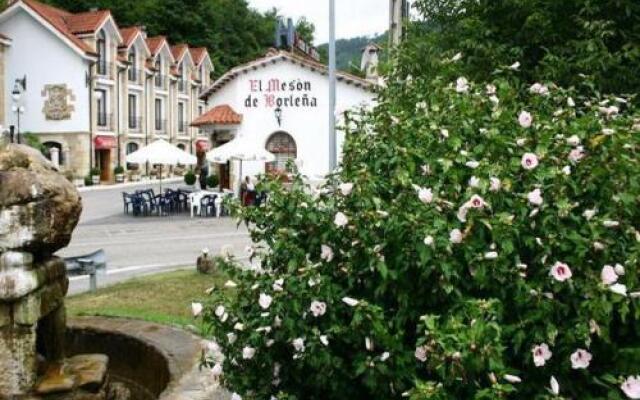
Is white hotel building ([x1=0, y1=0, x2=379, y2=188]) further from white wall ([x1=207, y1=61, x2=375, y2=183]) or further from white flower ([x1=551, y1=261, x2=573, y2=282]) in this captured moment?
white flower ([x1=551, y1=261, x2=573, y2=282])

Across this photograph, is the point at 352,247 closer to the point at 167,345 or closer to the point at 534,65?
the point at 167,345

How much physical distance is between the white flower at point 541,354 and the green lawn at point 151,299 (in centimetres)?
503

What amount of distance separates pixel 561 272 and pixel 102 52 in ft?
157

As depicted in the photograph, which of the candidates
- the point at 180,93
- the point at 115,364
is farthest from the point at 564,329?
the point at 180,93

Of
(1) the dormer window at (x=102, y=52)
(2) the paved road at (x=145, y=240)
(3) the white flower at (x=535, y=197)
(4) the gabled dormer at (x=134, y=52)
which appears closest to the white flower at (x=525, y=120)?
(3) the white flower at (x=535, y=197)

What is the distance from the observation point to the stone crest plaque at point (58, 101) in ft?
145

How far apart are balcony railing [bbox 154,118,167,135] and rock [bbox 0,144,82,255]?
50674mm

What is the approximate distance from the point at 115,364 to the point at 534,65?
5.46 meters

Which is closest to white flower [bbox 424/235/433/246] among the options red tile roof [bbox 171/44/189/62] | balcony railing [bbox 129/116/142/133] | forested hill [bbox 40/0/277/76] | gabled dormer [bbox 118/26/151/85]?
gabled dormer [bbox 118/26/151/85]

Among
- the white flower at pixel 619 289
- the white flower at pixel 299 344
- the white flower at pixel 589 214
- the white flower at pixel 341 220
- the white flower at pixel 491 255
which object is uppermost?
the white flower at pixel 589 214

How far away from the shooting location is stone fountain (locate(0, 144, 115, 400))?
16.3ft

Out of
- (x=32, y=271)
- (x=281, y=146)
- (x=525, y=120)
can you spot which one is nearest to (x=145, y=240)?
(x=281, y=146)

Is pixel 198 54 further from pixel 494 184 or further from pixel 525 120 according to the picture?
pixel 494 184

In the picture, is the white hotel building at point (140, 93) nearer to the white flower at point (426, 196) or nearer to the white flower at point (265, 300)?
the white flower at point (265, 300)
